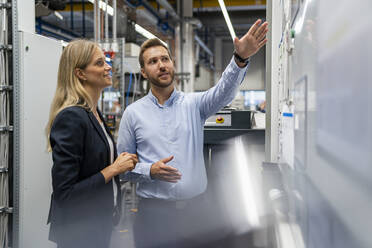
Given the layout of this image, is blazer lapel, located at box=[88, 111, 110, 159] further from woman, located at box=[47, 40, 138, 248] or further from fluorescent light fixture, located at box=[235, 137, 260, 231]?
fluorescent light fixture, located at box=[235, 137, 260, 231]

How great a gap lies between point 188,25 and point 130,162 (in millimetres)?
5348

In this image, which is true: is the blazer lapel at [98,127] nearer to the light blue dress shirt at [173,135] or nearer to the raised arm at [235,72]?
the light blue dress shirt at [173,135]

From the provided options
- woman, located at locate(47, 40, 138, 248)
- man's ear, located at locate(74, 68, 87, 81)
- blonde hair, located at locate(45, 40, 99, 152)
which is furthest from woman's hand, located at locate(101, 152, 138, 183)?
man's ear, located at locate(74, 68, 87, 81)

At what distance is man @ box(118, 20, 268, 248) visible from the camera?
3.96 feet

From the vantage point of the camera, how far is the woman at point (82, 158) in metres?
1.01

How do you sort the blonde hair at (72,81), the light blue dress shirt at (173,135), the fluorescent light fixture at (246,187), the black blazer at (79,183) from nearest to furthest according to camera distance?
the black blazer at (79,183)
the blonde hair at (72,81)
the light blue dress shirt at (173,135)
the fluorescent light fixture at (246,187)

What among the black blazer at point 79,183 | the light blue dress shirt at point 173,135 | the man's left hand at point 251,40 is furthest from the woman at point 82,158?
the man's left hand at point 251,40

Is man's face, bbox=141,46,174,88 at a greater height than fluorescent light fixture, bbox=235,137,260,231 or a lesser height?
greater

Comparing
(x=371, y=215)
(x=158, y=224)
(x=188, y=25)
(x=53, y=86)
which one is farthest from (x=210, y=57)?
(x=371, y=215)

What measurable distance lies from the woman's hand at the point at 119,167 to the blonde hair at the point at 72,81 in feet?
0.68

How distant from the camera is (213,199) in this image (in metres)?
1.57

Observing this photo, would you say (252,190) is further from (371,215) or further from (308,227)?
(371,215)

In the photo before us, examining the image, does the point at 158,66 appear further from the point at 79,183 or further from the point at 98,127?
the point at 79,183

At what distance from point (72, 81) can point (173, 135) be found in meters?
0.42
